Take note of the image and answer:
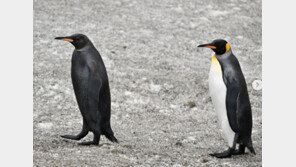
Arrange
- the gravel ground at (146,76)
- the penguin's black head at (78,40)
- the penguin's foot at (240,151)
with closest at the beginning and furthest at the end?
the gravel ground at (146,76) < the penguin's black head at (78,40) < the penguin's foot at (240,151)

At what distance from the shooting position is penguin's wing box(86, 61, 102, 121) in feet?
15.4

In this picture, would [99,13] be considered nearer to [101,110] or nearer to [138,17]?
[138,17]

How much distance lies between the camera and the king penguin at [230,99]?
188 inches

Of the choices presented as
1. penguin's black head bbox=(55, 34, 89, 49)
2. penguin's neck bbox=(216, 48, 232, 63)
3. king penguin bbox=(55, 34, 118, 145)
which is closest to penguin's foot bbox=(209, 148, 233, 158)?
penguin's neck bbox=(216, 48, 232, 63)

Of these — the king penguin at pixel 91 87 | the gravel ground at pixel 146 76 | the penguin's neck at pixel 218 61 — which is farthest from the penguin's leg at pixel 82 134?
the penguin's neck at pixel 218 61

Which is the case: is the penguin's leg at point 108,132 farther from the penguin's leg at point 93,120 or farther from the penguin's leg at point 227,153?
the penguin's leg at point 227,153

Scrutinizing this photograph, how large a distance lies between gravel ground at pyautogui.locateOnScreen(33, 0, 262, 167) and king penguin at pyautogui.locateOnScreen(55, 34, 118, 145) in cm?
24

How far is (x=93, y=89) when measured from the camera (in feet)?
15.4

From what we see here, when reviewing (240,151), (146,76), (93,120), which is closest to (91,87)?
(93,120)

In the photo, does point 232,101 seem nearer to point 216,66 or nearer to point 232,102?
point 232,102

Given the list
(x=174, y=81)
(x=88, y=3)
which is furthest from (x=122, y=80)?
(x=88, y=3)

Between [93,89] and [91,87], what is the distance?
28 millimetres

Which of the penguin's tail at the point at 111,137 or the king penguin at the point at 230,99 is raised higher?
the king penguin at the point at 230,99

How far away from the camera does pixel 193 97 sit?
706 centimetres
